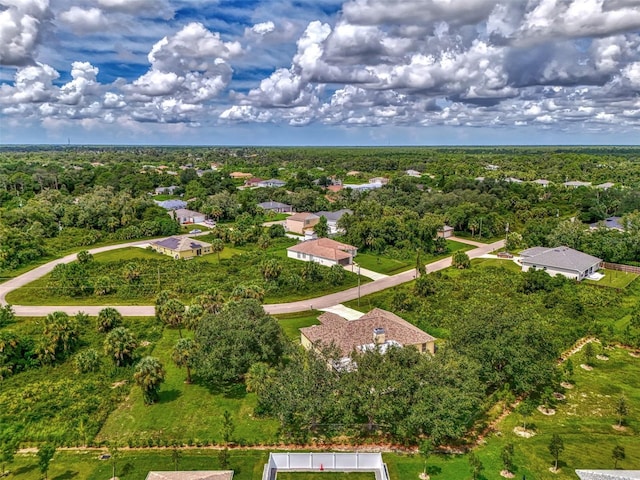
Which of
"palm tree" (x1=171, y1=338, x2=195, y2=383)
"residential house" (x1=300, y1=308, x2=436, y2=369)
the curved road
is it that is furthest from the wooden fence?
"palm tree" (x1=171, y1=338, x2=195, y2=383)

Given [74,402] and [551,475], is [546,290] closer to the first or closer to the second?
[551,475]

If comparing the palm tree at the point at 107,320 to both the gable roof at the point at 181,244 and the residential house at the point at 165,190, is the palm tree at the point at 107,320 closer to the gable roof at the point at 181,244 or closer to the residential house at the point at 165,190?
the gable roof at the point at 181,244

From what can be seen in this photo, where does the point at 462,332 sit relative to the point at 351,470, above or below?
above

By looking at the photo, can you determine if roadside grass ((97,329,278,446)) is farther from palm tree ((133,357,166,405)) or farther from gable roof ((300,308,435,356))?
gable roof ((300,308,435,356))

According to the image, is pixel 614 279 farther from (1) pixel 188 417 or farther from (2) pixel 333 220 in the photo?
(1) pixel 188 417

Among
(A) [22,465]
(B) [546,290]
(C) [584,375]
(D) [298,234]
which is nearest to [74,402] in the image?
(A) [22,465]

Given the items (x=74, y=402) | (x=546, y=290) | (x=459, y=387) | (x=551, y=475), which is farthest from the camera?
(x=546, y=290)

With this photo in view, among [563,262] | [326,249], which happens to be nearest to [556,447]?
[563,262]
